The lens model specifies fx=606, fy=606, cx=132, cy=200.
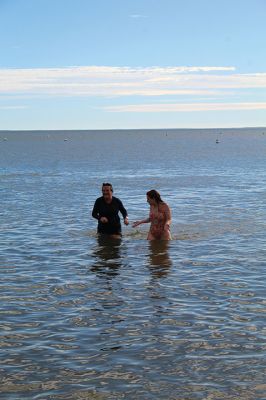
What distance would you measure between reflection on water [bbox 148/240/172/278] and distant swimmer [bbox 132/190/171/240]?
210 mm

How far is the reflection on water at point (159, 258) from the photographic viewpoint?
13.4 meters

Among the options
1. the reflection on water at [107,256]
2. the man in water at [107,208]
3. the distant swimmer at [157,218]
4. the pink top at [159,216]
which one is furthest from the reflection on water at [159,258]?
the man in water at [107,208]

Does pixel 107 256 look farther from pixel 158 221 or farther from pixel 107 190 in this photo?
pixel 158 221

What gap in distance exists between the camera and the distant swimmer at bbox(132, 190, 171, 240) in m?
15.5

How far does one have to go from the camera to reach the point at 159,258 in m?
14.9

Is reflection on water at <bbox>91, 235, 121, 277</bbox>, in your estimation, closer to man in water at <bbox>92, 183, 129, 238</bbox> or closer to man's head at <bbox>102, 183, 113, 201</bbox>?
man in water at <bbox>92, 183, 129, 238</bbox>

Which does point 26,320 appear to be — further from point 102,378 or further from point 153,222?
point 153,222

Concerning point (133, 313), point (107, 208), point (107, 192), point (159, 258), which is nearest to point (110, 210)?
point (107, 208)

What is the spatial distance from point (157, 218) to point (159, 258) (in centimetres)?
150

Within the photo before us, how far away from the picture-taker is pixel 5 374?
7.68 metres

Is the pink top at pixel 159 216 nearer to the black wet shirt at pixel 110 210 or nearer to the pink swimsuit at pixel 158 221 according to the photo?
the pink swimsuit at pixel 158 221

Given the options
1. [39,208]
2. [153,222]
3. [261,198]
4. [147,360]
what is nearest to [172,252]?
[153,222]

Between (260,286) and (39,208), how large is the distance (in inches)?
677

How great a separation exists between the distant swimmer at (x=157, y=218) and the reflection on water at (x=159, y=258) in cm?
21
